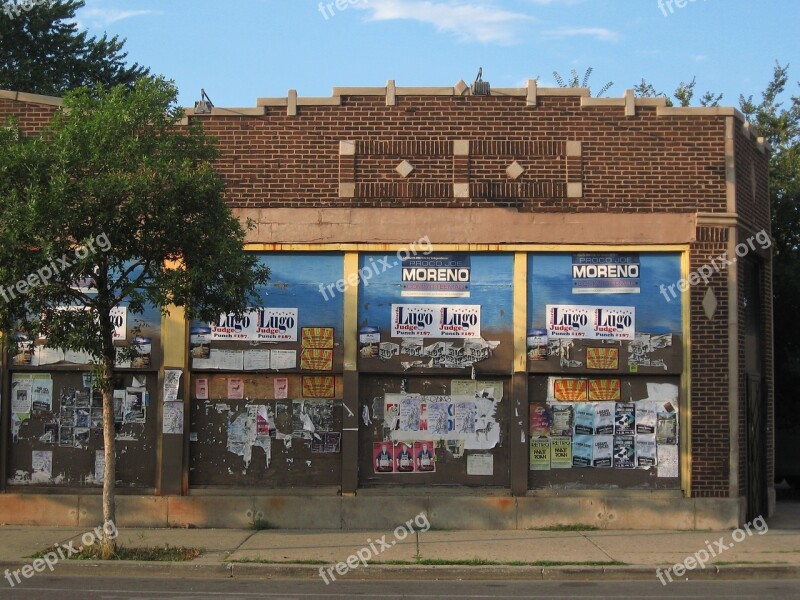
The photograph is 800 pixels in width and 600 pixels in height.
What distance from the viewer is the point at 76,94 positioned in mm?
11602

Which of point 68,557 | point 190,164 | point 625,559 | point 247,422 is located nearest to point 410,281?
point 247,422

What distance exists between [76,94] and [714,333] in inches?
384

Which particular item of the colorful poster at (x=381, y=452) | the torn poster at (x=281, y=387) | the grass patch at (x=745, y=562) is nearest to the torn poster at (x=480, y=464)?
the colorful poster at (x=381, y=452)

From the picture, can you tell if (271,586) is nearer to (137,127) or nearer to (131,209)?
(131,209)

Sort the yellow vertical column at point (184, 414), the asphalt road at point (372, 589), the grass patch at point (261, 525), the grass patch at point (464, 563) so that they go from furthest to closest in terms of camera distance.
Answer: the yellow vertical column at point (184, 414)
the grass patch at point (261, 525)
the grass patch at point (464, 563)
the asphalt road at point (372, 589)

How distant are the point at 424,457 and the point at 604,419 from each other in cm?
284

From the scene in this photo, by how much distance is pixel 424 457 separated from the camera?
46.8ft

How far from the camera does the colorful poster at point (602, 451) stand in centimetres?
1419

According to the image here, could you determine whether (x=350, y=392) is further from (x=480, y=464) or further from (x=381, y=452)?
(x=480, y=464)

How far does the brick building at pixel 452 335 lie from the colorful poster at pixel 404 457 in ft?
0.07

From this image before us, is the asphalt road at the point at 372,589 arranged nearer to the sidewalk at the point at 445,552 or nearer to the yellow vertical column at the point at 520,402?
the sidewalk at the point at 445,552

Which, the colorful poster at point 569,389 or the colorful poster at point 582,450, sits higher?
the colorful poster at point 569,389

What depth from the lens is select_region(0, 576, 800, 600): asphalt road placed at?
9.81 meters

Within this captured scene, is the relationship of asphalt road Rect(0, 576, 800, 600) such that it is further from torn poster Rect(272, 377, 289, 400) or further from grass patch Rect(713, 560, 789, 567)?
torn poster Rect(272, 377, 289, 400)
